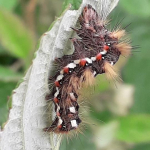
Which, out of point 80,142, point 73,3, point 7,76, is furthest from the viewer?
point 80,142

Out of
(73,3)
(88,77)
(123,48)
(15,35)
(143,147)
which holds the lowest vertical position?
(143,147)

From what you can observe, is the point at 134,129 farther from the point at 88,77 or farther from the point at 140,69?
the point at 88,77

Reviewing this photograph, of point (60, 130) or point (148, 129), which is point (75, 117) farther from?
point (148, 129)

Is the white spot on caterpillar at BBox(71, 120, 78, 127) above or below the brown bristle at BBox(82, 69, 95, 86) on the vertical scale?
below

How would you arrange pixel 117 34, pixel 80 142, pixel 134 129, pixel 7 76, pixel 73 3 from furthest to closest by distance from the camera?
pixel 134 129
pixel 80 142
pixel 7 76
pixel 117 34
pixel 73 3

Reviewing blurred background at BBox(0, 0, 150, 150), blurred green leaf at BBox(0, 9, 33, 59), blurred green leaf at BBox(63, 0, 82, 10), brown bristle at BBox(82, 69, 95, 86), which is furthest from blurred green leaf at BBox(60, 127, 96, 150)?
blurred green leaf at BBox(63, 0, 82, 10)

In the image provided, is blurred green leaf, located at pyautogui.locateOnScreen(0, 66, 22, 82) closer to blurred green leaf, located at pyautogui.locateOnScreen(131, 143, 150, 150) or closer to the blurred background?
the blurred background

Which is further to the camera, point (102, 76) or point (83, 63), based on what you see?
point (102, 76)

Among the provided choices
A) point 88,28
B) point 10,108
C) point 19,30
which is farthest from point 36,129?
point 19,30

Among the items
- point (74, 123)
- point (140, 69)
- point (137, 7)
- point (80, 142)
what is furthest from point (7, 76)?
point (140, 69)
